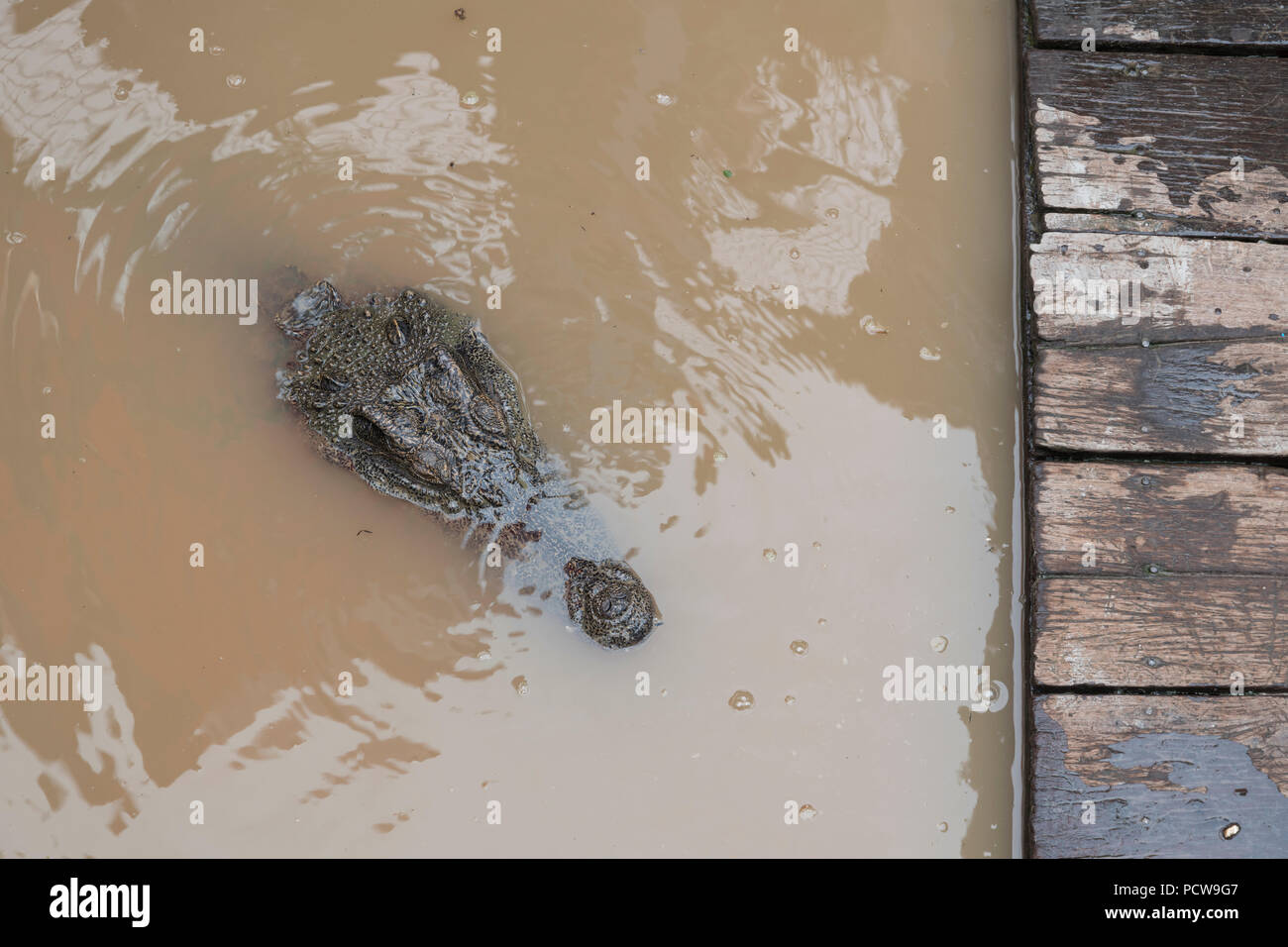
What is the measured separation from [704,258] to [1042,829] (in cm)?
231

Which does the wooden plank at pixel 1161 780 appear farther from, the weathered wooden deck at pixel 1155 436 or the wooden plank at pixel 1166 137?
the wooden plank at pixel 1166 137

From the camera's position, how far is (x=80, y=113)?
3316 millimetres

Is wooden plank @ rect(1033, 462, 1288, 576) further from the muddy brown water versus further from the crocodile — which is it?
the crocodile

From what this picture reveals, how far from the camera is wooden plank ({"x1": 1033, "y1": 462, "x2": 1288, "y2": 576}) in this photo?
3.07 meters

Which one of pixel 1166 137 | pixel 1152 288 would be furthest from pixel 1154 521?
pixel 1166 137

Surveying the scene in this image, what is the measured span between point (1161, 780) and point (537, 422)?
2474mm

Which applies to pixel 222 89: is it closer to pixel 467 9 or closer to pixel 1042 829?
pixel 467 9

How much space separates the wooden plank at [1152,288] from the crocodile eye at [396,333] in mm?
2199

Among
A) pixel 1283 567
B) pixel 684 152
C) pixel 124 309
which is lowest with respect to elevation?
pixel 1283 567

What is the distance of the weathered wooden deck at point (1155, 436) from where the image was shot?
3.03 meters

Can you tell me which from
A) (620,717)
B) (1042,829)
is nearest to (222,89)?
(620,717)

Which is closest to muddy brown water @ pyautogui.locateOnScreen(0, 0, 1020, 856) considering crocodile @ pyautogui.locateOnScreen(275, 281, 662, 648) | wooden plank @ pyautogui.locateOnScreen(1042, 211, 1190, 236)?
crocodile @ pyautogui.locateOnScreen(275, 281, 662, 648)

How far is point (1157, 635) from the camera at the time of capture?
3053 mm

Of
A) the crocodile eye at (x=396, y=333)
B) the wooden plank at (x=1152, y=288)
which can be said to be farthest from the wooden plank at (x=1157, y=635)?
the crocodile eye at (x=396, y=333)
